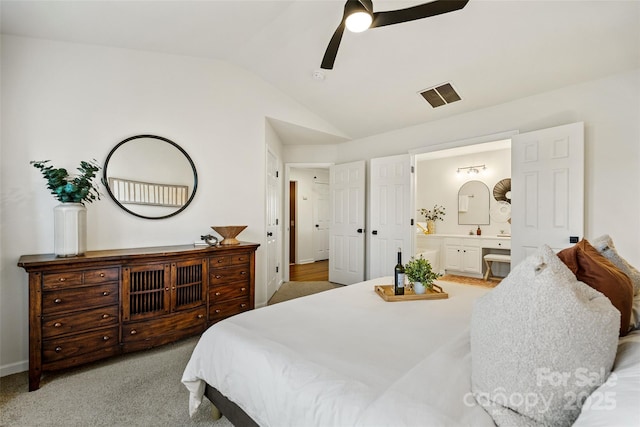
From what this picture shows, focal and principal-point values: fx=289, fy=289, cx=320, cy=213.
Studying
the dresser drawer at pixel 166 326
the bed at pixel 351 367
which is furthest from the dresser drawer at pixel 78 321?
the bed at pixel 351 367

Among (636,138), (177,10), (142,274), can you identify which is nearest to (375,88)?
(177,10)

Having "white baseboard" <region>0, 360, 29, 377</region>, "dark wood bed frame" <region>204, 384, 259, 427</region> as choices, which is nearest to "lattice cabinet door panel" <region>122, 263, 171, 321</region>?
"white baseboard" <region>0, 360, 29, 377</region>

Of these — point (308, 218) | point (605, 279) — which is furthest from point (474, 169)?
point (605, 279)

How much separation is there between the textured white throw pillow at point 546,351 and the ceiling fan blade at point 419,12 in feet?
5.35

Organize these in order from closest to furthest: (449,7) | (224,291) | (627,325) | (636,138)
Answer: (627,325), (449,7), (636,138), (224,291)

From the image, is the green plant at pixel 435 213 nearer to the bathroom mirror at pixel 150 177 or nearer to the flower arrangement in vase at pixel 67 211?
the bathroom mirror at pixel 150 177

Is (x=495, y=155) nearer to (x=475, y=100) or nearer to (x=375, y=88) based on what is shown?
(x=475, y=100)

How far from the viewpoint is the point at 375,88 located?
3529 mm

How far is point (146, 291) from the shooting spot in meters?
2.41

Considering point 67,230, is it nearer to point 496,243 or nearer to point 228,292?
point 228,292

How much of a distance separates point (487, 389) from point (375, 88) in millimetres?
3401

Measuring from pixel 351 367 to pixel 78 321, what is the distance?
2.20 metres

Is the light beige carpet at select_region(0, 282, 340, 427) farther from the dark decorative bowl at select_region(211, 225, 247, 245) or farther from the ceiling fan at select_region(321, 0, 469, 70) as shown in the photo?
the ceiling fan at select_region(321, 0, 469, 70)

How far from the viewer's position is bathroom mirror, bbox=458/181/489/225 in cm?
569
